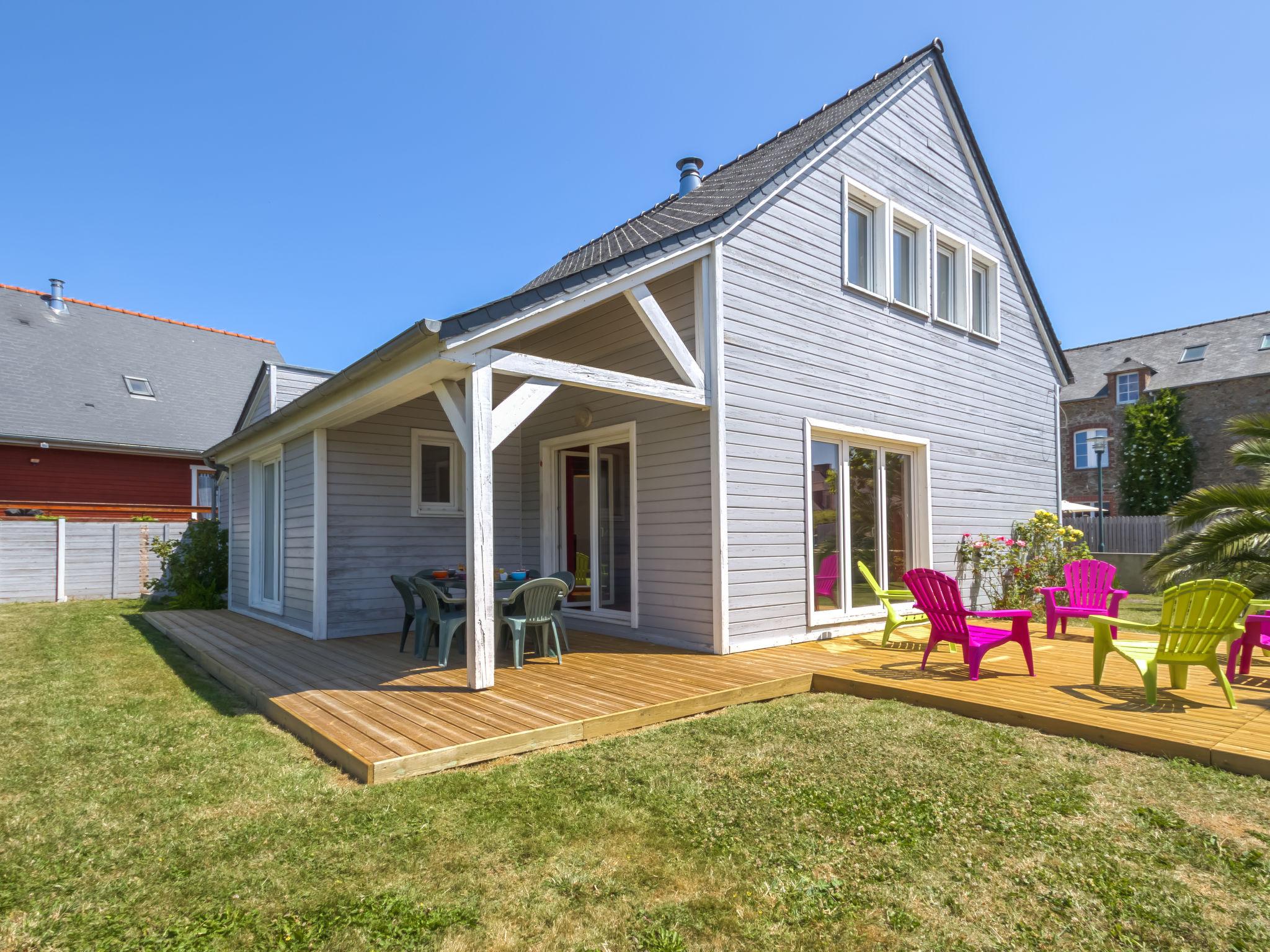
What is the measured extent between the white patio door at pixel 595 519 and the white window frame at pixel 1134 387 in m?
24.6

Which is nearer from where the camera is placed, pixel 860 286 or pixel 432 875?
pixel 432 875

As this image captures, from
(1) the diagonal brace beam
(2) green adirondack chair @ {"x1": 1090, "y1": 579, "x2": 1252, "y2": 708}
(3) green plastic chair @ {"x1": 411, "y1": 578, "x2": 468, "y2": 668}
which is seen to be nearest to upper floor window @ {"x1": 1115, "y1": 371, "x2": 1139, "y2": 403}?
(2) green adirondack chair @ {"x1": 1090, "y1": 579, "x2": 1252, "y2": 708}

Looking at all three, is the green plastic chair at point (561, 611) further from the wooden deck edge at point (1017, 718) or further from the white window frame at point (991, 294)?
the white window frame at point (991, 294)

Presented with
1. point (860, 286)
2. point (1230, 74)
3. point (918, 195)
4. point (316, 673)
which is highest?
point (1230, 74)

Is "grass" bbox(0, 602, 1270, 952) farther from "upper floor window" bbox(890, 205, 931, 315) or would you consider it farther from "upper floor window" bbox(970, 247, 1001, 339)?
Result: "upper floor window" bbox(970, 247, 1001, 339)

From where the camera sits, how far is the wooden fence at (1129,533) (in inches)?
707

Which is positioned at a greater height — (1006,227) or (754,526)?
(1006,227)

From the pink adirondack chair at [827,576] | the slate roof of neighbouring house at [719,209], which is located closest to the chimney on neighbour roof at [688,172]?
the slate roof of neighbouring house at [719,209]

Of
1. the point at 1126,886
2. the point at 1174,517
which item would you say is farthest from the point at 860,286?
the point at 1126,886

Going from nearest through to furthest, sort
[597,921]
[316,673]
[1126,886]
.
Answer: [597,921] → [1126,886] → [316,673]

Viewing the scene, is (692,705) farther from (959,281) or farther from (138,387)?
(138,387)

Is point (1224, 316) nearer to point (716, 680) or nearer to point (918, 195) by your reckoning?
point (918, 195)

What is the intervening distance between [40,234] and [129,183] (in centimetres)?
874

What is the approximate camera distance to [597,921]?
2367 mm
